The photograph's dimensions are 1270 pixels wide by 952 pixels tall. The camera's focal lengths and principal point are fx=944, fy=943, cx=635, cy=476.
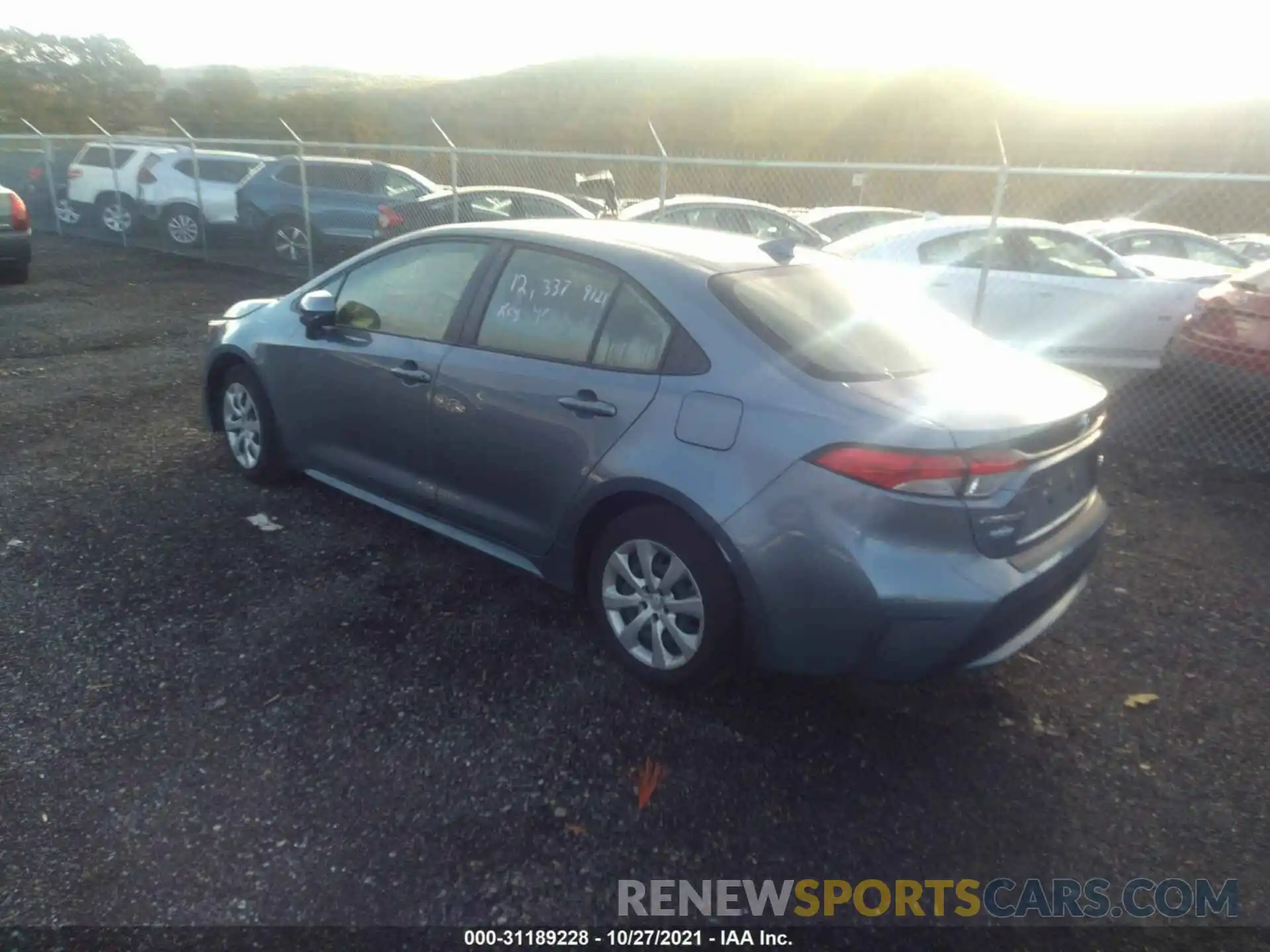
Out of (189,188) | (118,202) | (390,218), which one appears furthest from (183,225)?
(390,218)

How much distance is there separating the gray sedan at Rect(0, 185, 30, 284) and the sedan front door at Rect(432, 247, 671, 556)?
34.5ft

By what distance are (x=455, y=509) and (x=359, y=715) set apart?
1.04 metres

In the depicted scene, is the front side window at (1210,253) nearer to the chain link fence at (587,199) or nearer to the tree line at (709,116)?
the chain link fence at (587,199)

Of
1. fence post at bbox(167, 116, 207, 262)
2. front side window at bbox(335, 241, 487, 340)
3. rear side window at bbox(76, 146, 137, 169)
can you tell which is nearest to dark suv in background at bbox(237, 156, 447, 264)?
fence post at bbox(167, 116, 207, 262)

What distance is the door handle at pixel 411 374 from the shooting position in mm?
4039

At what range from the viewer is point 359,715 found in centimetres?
327

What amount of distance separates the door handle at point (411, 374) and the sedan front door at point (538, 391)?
0.29 feet

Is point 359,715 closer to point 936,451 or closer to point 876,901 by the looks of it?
point 876,901

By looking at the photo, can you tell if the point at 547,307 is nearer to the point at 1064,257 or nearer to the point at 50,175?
the point at 1064,257

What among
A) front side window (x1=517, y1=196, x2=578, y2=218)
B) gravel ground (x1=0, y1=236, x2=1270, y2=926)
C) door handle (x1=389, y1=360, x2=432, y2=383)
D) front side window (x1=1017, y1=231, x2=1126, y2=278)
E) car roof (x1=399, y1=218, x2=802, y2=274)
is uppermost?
car roof (x1=399, y1=218, x2=802, y2=274)

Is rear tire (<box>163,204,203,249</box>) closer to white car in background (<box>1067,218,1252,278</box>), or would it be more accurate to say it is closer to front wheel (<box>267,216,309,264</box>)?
front wheel (<box>267,216,309,264</box>)

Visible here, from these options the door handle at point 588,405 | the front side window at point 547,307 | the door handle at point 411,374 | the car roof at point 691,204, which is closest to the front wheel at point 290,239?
the car roof at point 691,204

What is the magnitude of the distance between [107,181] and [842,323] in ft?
53.4

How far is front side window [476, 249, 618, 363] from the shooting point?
3.61 m
